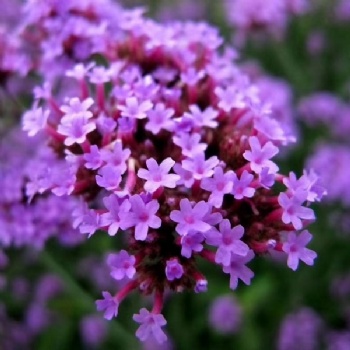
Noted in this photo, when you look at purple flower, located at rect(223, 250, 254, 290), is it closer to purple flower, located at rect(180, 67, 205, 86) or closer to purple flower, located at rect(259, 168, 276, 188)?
purple flower, located at rect(259, 168, 276, 188)

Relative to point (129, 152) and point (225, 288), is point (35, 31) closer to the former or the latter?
point (129, 152)

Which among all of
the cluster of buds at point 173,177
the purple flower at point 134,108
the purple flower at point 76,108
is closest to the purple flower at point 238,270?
the cluster of buds at point 173,177

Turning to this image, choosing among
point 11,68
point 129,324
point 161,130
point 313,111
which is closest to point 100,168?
point 161,130

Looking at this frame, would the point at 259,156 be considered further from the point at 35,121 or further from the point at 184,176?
the point at 35,121

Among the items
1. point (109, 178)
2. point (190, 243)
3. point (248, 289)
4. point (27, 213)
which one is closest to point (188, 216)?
point (190, 243)

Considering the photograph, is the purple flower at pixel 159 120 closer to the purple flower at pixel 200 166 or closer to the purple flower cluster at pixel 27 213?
the purple flower at pixel 200 166

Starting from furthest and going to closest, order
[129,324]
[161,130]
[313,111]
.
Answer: [313,111]
[129,324]
[161,130]

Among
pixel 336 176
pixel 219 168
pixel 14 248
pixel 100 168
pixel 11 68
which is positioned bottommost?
pixel 14 248
